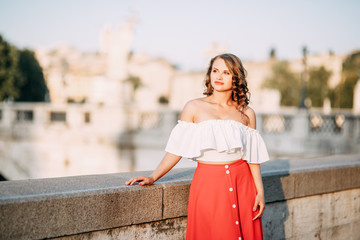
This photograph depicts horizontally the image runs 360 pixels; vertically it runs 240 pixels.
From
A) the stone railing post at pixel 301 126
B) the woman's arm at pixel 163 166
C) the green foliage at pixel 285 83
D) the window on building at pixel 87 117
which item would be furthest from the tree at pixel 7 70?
the woman's arm at pixel 163 166

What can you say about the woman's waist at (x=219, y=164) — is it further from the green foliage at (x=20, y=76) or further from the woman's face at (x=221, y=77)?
the green foliage at (x=20, y=76)

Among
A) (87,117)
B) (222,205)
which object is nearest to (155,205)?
(222,205)

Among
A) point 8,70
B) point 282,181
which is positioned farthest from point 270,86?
point 282,181

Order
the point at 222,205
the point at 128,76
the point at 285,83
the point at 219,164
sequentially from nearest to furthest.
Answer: the point at 222,205 < the point at 219,164 < the point at 128,76 < the point at 285,83

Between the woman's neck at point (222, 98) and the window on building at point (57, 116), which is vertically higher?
the woman's neck at point (222, 98)

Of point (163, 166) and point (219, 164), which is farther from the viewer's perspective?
point (163, 166)

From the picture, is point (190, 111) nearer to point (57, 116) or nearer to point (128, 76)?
point (57, 116)

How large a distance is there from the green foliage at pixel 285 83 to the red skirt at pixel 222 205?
4307 cm

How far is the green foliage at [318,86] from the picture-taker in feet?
144

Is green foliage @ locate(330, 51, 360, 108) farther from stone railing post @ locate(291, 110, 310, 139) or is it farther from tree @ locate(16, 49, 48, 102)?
stone railing post @ locate(291, 110, 310, 139)

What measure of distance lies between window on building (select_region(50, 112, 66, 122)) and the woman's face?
15328 mm

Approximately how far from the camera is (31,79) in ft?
120

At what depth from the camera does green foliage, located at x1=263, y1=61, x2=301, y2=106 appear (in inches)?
1756

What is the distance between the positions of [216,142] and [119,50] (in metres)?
14.5
